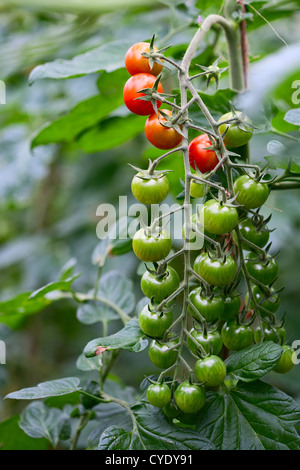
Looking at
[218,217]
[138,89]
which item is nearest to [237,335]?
[218,217]

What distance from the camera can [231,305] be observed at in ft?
1.58

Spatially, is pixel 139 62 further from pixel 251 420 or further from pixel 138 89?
pixel 251 420

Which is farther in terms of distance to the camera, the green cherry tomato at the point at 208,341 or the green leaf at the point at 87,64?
the green leaf at the point at 87,64

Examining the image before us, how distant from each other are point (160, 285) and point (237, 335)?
0.10 m

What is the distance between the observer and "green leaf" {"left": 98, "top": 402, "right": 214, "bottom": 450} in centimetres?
48

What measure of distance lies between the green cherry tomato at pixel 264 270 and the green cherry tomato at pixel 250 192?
0.21 feet

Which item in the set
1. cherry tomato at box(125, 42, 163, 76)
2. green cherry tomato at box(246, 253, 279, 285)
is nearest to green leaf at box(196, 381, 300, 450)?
green cherry tomato at box(246, 253, 279, 285)

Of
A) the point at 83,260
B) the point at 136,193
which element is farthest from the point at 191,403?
the point at 83,260

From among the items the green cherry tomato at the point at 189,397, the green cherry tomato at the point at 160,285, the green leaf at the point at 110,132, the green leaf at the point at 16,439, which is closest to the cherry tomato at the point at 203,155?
the green cherry tomato at the point at 160,285

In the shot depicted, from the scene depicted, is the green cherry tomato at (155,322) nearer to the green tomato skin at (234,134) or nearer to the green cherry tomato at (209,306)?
the green cherry tomato at (209,306)

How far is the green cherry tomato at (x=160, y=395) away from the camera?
449 millimetres

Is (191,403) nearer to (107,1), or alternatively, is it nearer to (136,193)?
(136,193)

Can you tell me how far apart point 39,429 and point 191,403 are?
318mm

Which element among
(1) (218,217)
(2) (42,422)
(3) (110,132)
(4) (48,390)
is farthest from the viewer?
(3) (110,132)
